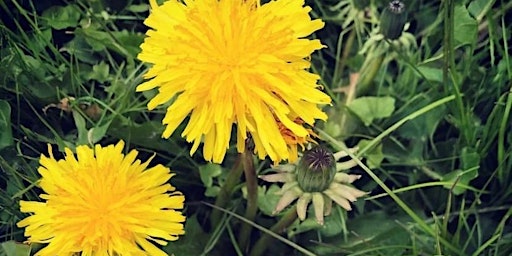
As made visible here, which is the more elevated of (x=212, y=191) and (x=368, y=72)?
(x=368, y=72)

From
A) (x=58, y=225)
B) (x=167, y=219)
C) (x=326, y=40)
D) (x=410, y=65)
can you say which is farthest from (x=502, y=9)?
(x=58, y=225)

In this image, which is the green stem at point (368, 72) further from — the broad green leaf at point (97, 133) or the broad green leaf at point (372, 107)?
the broad green leaf at point (97, 133)

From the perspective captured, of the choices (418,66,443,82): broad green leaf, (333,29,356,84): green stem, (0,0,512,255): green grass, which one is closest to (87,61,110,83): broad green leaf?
(0,0,512,255): green grass

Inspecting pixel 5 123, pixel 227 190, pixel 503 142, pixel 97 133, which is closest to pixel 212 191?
pixel 227 190

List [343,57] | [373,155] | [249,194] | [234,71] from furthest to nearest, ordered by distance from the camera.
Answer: [343,57] < [373,155] < [249,194] < [234,71]

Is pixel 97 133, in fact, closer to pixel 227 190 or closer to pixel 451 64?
pixel 227 190

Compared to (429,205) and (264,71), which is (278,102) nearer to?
(264,71)

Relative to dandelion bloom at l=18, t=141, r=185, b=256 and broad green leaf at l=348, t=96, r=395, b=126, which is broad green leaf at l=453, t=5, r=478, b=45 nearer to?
broad green leaf at l=348, t=96, r=395, b=126
